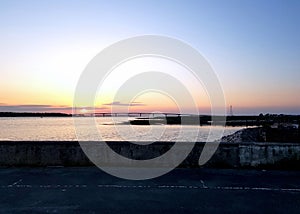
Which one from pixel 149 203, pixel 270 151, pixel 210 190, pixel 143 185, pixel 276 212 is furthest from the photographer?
pixel 270 151

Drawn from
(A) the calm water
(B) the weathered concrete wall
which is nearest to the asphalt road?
(B) the weathered concrete wall

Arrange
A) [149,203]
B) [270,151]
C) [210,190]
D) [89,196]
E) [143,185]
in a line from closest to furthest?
1. [149,203]
2. [89,196]
3. [210,190]
4. [143,185]
5. [270,151]

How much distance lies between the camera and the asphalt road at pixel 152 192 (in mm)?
5328

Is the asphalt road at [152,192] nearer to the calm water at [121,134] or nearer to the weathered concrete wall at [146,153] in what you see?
the weathered concrete wall at [146,153]

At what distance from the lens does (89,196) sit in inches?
238

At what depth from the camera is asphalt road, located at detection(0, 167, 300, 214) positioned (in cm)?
533

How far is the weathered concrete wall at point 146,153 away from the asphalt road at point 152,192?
22.2 inches

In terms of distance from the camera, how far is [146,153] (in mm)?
9266

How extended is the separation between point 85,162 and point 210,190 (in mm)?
4337

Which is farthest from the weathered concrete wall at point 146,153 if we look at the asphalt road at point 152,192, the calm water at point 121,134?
the calm water at point 121,134

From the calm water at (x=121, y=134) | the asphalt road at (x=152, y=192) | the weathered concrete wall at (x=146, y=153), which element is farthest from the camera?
the calm water at (x=121, y=134)

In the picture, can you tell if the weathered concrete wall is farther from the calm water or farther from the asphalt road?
the calm water

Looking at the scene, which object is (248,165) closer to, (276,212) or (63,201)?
(276,212)

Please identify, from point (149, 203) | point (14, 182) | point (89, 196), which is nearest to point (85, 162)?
point (14, 182)
